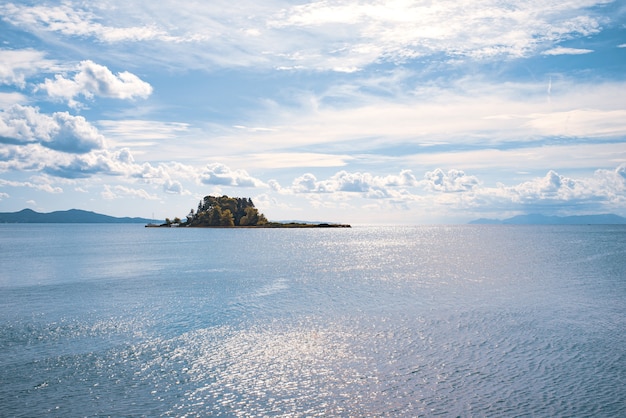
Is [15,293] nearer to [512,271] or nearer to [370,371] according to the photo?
[370,371]

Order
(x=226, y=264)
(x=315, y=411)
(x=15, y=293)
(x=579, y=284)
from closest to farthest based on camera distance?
(x=315, y=411)
(x=15, y=293)
(x=579, y=284)
(x=226, y=264)

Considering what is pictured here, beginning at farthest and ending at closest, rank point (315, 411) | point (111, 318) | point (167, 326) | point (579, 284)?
point (579, 284) < point (111, 318) < point (167, 326) < point (315, 411)

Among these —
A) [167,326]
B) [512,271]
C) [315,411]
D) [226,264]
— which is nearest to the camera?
[315,411]

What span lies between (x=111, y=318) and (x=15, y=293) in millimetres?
23871

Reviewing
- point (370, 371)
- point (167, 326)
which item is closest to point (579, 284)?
point (370, 371)

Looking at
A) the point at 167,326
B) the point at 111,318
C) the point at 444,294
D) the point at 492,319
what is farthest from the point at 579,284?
the point at 111,318

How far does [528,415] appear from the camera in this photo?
70.1 ft

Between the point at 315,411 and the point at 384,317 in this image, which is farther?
the point at 384,317

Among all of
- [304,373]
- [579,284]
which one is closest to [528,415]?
[304,373]

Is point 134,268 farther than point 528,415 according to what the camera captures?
Yes

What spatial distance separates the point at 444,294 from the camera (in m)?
56.0

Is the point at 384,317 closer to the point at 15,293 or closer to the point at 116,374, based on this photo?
the point at 116,374

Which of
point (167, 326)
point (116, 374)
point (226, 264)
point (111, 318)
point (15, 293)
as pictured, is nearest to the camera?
point (116, 374)

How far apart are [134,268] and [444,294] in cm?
6000
